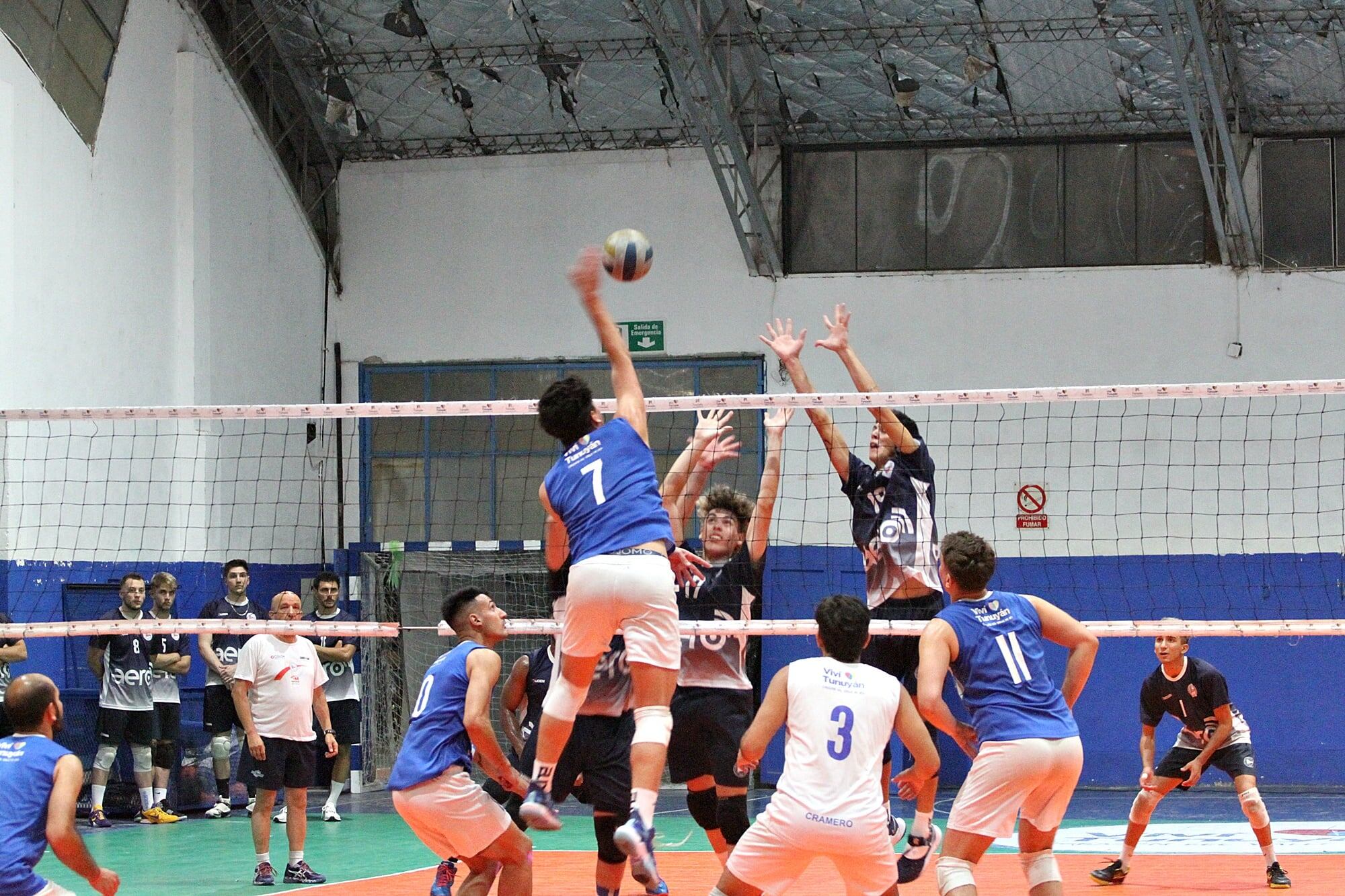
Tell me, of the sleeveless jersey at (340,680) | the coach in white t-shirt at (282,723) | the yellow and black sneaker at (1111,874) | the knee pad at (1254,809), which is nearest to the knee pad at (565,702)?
the coach in white t-shirt at (282,723)

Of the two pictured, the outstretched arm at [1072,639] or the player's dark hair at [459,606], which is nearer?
the outstretched arm at [1072,639]

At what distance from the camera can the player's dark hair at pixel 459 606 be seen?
7214mm

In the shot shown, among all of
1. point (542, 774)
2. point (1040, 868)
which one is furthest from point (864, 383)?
point (542, 774)

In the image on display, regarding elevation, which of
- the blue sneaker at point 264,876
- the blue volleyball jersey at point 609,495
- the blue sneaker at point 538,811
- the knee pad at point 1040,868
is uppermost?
the blue volleyball jersey at point 609,495

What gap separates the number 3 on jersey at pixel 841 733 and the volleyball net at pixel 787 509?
31.4 feet

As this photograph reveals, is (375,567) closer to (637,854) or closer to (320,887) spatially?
(320,887)

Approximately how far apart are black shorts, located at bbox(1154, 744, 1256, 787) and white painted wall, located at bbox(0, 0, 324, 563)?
9.80 metres

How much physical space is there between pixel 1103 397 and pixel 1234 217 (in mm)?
9882

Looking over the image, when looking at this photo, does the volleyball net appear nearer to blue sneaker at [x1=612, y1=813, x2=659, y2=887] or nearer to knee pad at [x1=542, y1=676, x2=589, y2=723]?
knee pad at [x1=542, y1=676, x2=589, y2=723]

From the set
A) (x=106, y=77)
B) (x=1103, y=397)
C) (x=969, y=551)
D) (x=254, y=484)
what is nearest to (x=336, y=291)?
(x=254, y=484)

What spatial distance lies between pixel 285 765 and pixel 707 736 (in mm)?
3885

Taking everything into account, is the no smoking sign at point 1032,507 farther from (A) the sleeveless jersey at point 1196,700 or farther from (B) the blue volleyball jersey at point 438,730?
(B) the blue volleyball jersey at point 438,730

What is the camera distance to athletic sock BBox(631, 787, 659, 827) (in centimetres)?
577

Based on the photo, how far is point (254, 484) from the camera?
17.1 meters
